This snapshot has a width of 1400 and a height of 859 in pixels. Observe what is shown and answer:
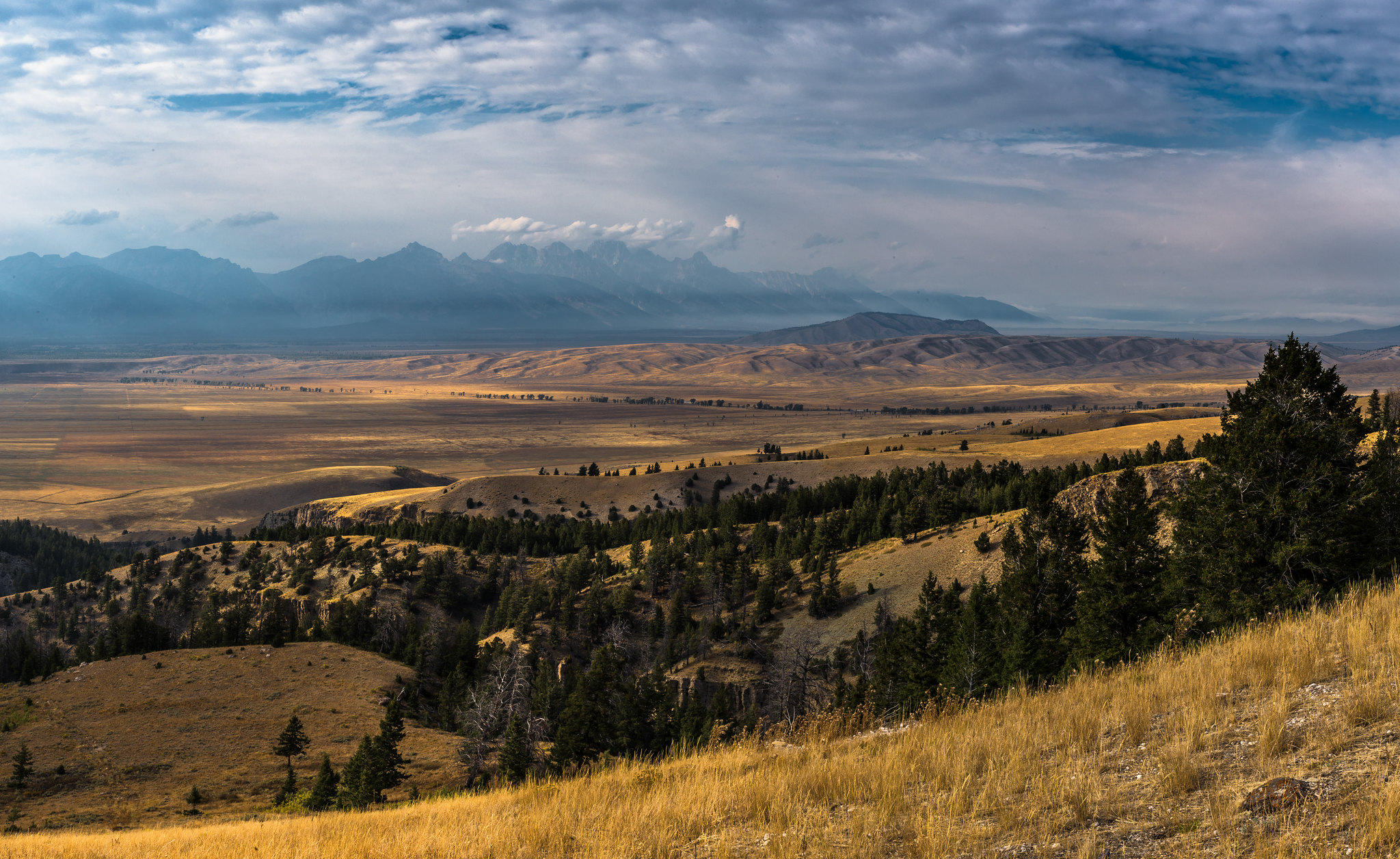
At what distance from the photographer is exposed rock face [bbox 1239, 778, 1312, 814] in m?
6.59

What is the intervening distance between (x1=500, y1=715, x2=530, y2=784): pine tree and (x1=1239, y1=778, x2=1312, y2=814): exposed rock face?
3873cm

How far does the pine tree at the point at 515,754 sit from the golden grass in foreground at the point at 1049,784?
3088 cm

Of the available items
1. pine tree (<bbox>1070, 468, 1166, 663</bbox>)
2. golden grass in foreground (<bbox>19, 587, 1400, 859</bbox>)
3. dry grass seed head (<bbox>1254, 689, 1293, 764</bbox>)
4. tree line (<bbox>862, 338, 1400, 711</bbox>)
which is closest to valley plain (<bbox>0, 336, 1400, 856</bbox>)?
golden grass in foreground (<bbox>19, 587, 1400, 859</bbox>)

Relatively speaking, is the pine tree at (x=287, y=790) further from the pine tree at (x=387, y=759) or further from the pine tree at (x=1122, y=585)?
the pine tree at (x=1122, y=585)

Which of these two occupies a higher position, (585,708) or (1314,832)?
(1314,832)

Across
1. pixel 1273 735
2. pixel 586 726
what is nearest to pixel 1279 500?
pixel 1273 735

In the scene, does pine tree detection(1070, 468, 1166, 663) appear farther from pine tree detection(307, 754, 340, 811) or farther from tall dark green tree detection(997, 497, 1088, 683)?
pine tree detection(307, 754, 340, 811)

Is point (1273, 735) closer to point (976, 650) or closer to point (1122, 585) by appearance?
point (1122, 585)

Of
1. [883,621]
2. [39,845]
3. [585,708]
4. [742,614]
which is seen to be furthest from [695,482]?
[39,845]

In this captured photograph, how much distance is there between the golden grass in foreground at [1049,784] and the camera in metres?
6.80

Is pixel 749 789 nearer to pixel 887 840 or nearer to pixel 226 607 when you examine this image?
pixel 887 840

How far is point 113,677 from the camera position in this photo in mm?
72250

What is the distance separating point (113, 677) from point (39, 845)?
71561 millimetres

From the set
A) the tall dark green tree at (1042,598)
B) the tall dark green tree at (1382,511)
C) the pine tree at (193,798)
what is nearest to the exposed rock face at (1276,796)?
the tall dark green tree at (1382,511)
